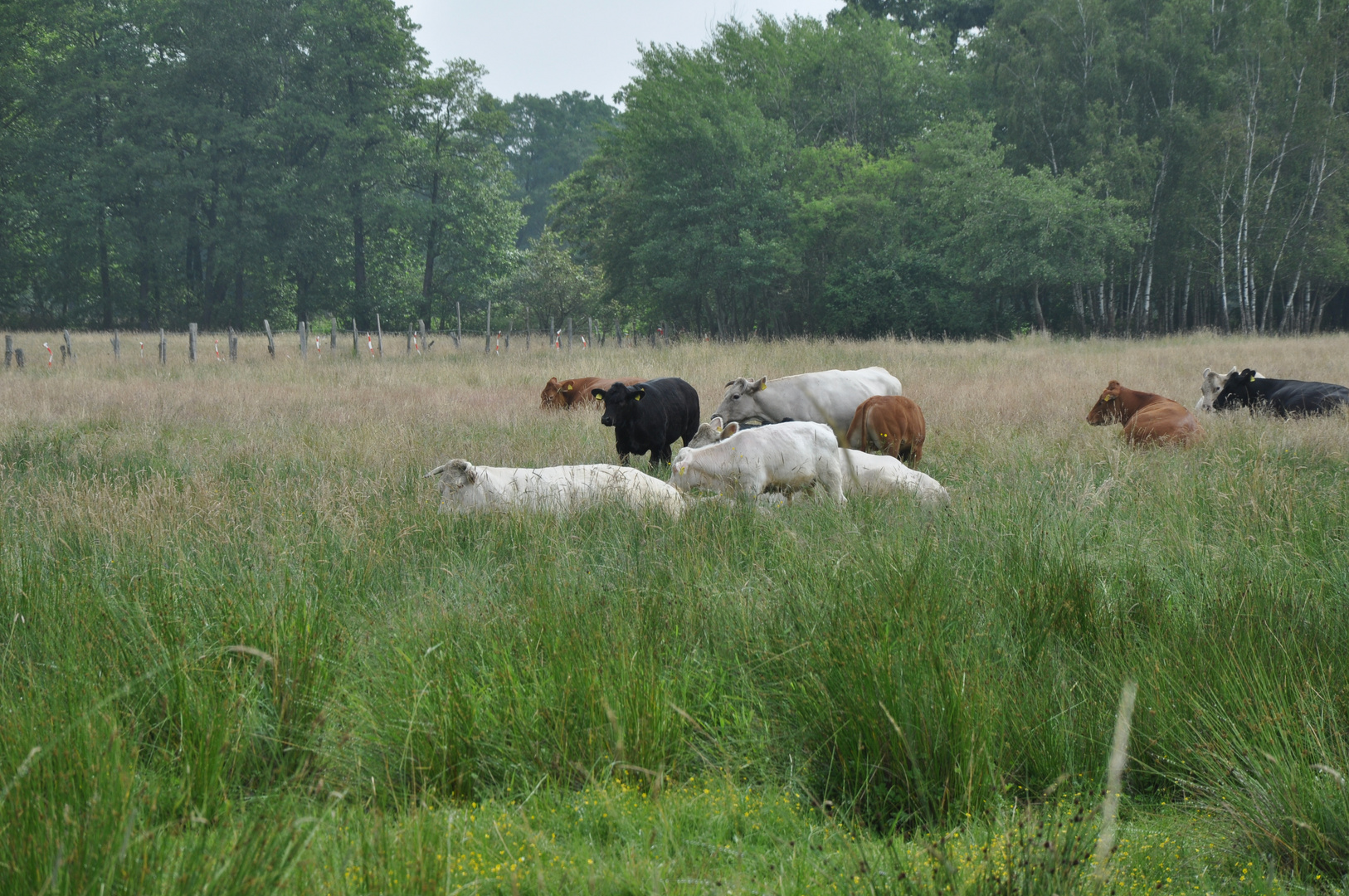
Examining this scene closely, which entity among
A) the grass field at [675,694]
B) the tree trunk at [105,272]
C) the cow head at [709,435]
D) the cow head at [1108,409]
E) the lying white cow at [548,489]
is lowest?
the grass field at [675,694]

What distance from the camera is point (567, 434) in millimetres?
10422

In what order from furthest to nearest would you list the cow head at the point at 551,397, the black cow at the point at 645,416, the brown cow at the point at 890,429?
the cow head at the point at 551,397
the black cow at the point at 645,416
the brown cow at the point at 890,429

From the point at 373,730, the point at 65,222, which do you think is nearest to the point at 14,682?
the point at 373,730

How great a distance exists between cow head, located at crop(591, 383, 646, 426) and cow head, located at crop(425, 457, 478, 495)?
7.13ft

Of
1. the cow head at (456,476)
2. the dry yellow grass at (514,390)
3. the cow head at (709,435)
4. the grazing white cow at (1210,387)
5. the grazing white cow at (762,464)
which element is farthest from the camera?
the grazing white cow at (1210,387)

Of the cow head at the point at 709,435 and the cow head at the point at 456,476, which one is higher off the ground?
the cow head at the point at 709,435

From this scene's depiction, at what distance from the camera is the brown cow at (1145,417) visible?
28.0 feet

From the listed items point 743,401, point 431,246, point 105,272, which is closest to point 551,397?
point 743,401

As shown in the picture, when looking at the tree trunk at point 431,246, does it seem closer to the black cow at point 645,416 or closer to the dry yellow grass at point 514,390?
the dry yellow grass at point 514,390

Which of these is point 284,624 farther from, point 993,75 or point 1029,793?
point 993,75

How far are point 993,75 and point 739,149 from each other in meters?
11.8

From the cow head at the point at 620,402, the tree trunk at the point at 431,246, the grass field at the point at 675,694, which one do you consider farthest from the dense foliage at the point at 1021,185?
the grass field at the point at 675,694

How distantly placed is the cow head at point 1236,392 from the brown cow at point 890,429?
465cm

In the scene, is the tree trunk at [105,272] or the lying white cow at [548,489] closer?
the lying white cow at [548,489]
